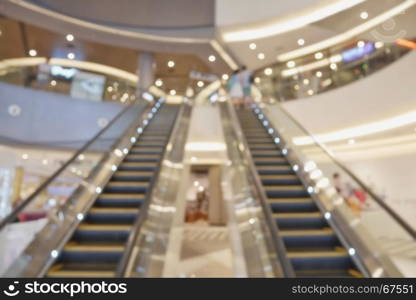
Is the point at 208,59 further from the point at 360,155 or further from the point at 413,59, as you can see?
the point at 413,59

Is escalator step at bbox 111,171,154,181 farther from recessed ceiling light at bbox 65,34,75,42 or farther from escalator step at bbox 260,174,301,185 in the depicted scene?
recessed ceiling light at bbox 65,34,75,42

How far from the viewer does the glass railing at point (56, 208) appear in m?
3.38

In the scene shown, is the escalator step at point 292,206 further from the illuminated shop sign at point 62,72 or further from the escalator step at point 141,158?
the illuminated shop sign at point 62,72

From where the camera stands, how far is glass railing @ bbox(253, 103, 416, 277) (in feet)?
10.8

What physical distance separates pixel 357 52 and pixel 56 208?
9.48 metres

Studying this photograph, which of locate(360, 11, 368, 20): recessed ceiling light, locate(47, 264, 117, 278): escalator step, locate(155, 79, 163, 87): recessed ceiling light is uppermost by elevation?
locate(155, 79, 163, 87): recessed ceiling light

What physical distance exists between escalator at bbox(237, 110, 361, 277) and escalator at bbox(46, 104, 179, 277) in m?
1.80

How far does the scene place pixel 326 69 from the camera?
11492 millimetres

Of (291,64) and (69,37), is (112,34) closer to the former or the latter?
(69,37)

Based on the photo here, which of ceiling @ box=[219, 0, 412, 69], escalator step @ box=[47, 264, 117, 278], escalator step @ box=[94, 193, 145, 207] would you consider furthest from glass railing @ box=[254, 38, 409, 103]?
escalator step @ box=[47, 264, 117, 278]

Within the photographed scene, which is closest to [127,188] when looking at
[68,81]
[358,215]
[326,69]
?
[358,215]

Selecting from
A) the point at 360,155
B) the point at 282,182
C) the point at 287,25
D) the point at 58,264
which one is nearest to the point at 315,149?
the point at 282,182

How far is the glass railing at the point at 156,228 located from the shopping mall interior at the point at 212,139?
3 centimetres

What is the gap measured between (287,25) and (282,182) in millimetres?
7839
